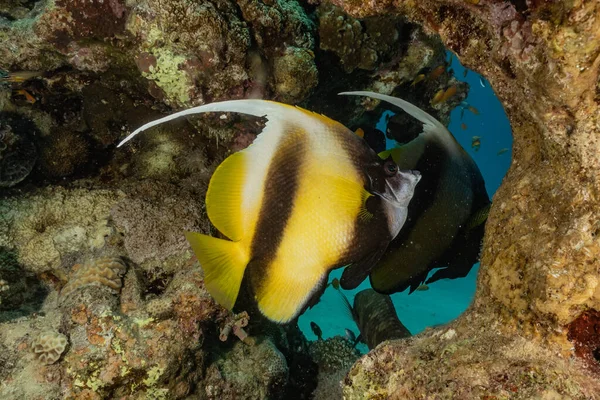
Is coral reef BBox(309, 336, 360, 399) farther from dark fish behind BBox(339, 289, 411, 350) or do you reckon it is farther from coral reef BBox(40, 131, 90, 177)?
coral reef BBox(40, 131, 90, 177)

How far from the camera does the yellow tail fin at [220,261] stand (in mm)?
1593

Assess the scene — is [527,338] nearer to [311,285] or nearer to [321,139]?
[311,285]

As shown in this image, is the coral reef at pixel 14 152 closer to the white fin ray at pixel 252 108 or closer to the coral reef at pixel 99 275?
the coral reef at pixel 99 275

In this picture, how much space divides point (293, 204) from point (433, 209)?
3.04ft

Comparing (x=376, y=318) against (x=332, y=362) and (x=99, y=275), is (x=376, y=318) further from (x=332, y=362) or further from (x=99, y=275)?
(x=99, y=275)

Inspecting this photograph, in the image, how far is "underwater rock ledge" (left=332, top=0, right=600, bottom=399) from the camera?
1.17 m

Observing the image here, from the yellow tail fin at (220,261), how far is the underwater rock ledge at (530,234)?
627mm

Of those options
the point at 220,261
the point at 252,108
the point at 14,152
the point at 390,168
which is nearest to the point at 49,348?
the point at 14,152

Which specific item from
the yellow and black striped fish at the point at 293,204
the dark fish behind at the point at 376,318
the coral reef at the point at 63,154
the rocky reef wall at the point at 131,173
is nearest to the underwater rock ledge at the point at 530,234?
the yellow and black striped fish at the point at 293,204

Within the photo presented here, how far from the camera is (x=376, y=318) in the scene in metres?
4.30

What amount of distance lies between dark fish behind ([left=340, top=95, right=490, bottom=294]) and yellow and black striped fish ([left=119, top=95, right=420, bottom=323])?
1.66 ft

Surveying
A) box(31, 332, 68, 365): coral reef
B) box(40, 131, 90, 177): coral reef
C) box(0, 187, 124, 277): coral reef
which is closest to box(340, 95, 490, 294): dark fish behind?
box(31, 332, 68, 365): coral reef

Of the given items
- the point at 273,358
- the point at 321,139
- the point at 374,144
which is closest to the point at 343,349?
the point at 273,358

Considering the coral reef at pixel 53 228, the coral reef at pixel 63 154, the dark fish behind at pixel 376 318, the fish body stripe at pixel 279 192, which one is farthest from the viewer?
the dark fish behind at pixel 376 318
